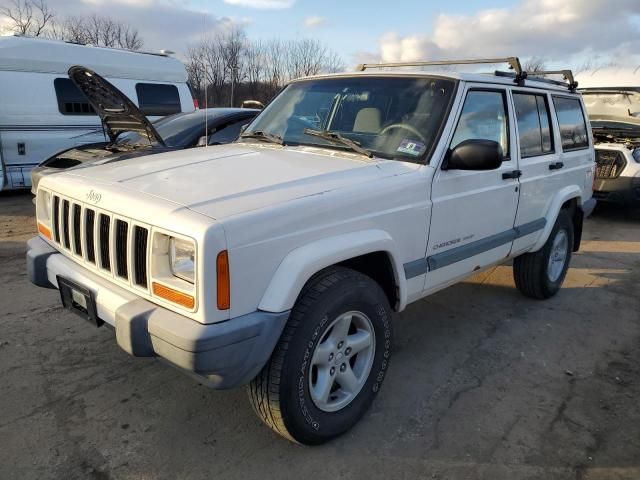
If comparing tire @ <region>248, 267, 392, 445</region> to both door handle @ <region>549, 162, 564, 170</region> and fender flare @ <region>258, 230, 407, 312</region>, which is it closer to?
fender flare @ <region>258, 230, 407, 312</region>

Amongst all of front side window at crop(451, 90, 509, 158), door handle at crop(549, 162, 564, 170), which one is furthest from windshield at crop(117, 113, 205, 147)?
door handle at crop(549, 162, 564, 170)

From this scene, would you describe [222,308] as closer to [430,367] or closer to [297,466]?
[297,466]

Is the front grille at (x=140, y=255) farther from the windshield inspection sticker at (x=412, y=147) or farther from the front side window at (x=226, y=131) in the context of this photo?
the front side window at (x=226, y=131)

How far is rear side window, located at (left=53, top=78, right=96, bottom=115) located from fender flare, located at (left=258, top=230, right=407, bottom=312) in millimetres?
8225

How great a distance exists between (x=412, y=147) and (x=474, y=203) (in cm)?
64

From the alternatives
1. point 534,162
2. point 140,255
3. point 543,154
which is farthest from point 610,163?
point 140,255

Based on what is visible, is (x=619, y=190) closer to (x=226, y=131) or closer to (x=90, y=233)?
(x=226, y=131)

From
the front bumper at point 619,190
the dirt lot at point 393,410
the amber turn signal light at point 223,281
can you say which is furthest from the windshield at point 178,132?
the front bumper at point 619,190

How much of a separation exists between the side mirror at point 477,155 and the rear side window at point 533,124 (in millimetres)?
1115

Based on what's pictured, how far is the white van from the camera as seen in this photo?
864cm

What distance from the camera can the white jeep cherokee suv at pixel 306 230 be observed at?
221 centimetres

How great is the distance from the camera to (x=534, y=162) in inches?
161

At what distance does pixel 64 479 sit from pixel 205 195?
150 centimetres

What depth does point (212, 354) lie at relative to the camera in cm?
213
